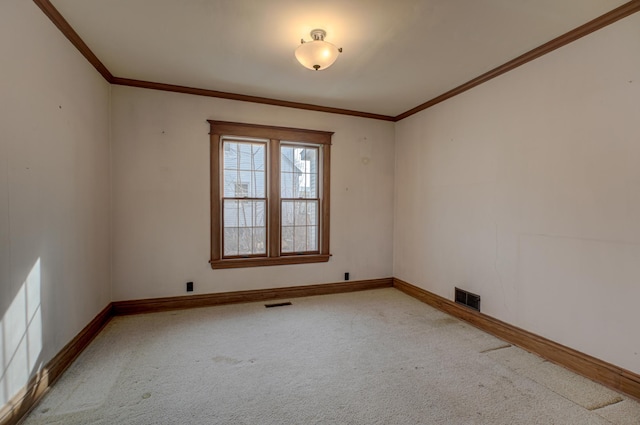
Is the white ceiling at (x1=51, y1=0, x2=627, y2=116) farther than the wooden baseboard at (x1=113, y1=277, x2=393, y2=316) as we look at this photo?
No

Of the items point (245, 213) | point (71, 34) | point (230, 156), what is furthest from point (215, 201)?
point (71, 34)

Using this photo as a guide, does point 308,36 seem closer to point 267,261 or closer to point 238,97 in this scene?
point 238,97

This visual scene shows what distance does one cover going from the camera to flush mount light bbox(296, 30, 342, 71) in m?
2.44

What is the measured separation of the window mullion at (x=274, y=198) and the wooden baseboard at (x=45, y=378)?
2.11 m

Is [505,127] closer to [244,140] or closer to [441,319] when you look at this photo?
[441,319]

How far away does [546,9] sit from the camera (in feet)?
7.29

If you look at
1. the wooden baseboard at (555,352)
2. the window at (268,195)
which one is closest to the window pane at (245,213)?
the window at (268,195)

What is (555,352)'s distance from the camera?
102 inches

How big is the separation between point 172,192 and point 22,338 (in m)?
2.14

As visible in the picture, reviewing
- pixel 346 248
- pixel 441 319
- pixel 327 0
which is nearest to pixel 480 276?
pixel 441 319

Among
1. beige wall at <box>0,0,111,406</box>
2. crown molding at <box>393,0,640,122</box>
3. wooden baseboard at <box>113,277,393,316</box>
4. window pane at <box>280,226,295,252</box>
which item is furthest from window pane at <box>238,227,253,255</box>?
crown molding at <box>393,0,640,122</box>

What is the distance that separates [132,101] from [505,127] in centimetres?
418

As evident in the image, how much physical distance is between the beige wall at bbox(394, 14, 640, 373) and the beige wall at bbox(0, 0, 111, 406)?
156 inches

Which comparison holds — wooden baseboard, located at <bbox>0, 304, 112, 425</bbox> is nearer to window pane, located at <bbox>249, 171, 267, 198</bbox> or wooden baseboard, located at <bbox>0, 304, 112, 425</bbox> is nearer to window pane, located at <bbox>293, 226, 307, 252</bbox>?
window pane, located at <bbox>249, 171, 267, 198</bbox>
